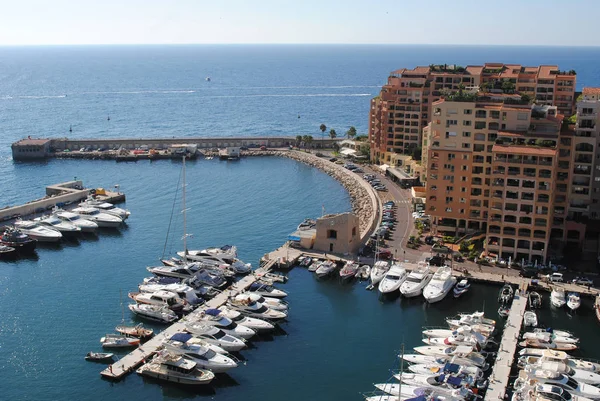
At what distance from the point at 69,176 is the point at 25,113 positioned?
Result: 99.6 meters

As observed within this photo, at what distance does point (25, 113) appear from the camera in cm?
19725

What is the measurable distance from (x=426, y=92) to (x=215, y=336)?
65.0m

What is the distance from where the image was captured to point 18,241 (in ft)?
239

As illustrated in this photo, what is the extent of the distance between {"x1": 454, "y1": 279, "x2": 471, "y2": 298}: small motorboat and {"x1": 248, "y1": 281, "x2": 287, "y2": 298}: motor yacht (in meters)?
15.7

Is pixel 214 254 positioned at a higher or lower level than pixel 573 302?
higher

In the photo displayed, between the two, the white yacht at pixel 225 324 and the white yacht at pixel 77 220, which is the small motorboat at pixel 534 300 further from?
the white yacht at pixel 77 220

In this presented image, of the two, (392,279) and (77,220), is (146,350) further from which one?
(77,220)

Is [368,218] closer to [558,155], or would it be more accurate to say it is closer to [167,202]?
[558,155]

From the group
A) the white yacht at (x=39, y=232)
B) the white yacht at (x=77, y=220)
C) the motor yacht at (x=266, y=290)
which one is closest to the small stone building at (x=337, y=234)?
the motor yacht at (x=266, y=290)

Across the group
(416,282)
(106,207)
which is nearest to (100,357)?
(416,282)

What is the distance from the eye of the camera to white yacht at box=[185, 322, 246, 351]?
161ft

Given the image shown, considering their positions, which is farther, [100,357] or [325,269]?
[325,269]

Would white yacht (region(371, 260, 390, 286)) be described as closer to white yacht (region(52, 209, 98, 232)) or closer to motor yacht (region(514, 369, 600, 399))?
motor yacht (region(514, 369, 600, 399))

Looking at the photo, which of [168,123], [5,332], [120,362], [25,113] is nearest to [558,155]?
[120,362]
